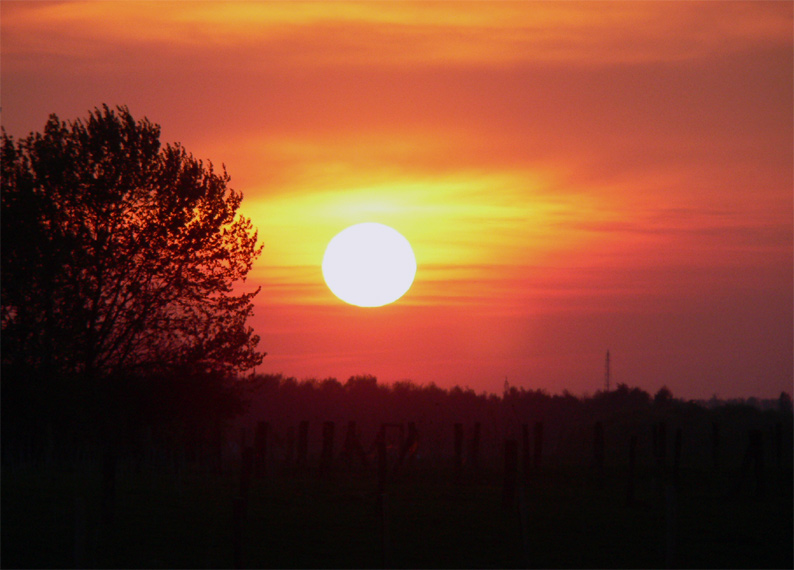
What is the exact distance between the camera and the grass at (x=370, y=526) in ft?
52.9

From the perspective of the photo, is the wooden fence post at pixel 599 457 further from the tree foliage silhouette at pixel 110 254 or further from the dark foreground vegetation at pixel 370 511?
the tree foliage silhouette at pixel 110 254

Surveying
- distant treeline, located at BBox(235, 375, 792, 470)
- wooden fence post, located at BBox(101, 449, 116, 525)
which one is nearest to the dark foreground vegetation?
wooden fence post, located at BBox(101, 449, 116, 525)

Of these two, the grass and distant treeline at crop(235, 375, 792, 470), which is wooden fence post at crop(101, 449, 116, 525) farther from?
distant treeline at crop(235, 375, 792, 470)

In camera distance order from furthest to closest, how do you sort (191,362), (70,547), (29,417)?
(191,362), (29,417), (70,547)

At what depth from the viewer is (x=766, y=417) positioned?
64.3m

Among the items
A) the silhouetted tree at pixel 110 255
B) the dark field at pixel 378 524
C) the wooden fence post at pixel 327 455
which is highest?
the silhouetted tree at pixel 110 255

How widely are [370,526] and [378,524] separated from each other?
0.25 metres

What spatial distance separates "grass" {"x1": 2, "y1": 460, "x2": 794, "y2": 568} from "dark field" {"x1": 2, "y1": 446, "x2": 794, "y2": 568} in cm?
4

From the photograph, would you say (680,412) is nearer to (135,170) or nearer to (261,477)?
(261,477)

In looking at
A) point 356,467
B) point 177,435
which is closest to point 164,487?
point 177,435

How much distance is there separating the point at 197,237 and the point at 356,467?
17873mm

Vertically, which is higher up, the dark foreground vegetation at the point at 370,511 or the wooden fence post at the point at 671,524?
the wooden fence post at the point at 671,524

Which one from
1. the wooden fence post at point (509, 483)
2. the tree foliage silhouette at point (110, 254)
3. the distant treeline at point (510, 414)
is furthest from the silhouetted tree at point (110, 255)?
the distant treeline at point (510, 414)

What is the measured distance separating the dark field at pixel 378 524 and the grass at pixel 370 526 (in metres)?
0.04
